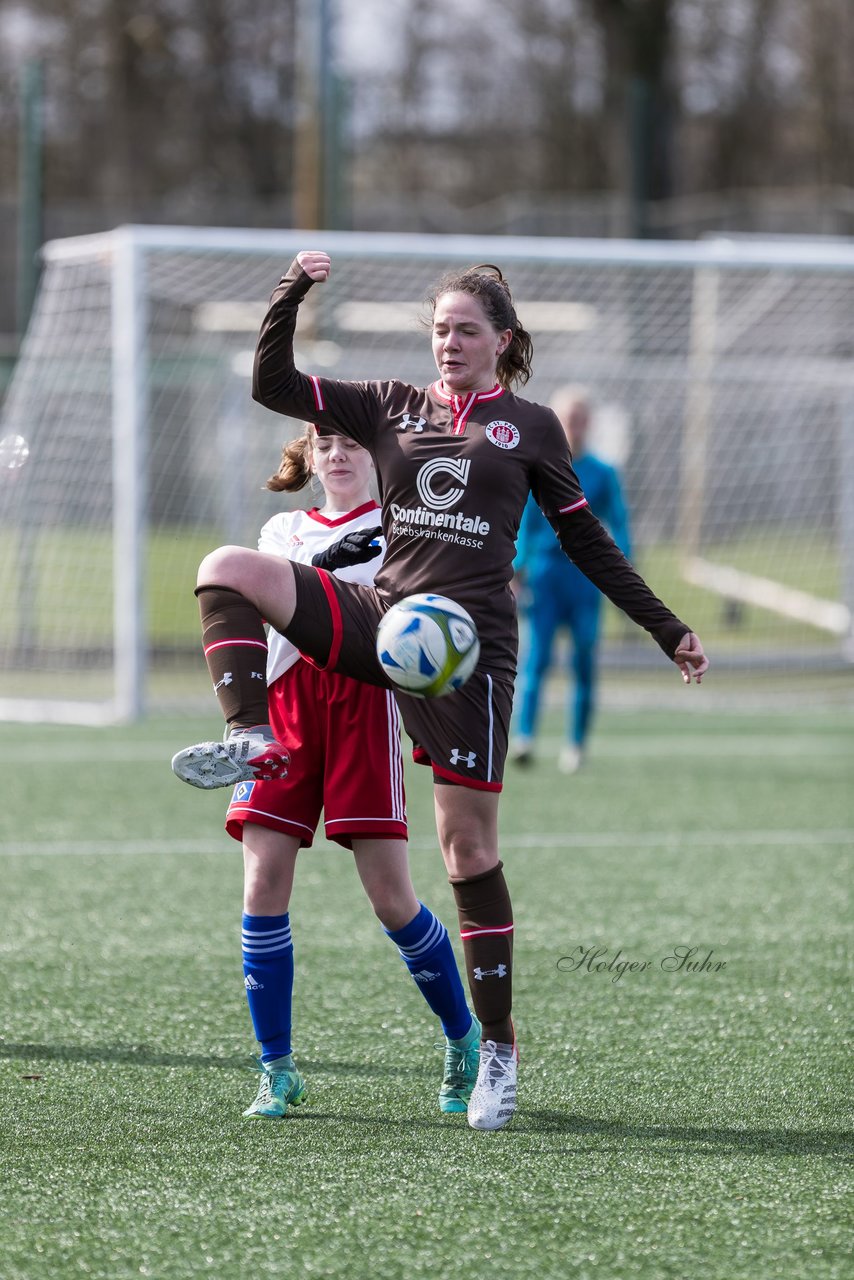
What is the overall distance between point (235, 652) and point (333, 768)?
→ 41 centimetres

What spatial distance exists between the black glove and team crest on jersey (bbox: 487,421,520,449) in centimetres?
42

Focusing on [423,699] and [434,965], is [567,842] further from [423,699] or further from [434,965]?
[423,699]

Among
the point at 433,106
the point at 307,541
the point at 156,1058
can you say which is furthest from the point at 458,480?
the point at 433,106

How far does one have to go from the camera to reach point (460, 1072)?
3684 mm

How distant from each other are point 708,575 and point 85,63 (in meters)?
16.7

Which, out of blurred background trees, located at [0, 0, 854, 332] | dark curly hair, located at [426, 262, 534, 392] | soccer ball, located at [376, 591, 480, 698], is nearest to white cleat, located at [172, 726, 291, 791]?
soccer ball, located at [376, 591, 480, 698]

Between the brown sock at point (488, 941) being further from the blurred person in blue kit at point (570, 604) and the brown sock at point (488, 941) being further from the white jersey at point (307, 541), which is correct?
the blurred person in blue kit at point (570, 604)

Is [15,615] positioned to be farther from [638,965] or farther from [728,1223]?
[728,1223]

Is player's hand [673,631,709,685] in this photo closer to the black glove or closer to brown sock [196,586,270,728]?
the black glove

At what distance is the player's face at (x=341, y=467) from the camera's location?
370 centimetres

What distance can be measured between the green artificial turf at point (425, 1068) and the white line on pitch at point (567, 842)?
0.07ft

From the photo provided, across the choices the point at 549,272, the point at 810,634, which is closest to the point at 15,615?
the point at 549,272

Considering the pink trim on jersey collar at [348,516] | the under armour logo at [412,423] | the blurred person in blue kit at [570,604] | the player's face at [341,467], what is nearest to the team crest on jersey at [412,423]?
the under armour logo at [412,423]

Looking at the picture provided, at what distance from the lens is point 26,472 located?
10.5 m
